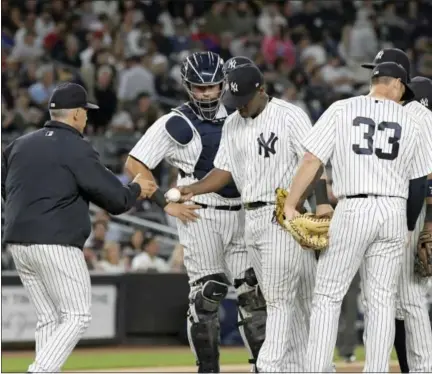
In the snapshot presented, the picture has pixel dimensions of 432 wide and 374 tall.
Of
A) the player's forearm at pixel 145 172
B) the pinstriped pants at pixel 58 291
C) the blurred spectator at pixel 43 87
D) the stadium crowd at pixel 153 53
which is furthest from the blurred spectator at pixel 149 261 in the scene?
the pinstriped pants at pixel 58 291

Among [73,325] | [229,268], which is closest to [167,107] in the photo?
[229,268]

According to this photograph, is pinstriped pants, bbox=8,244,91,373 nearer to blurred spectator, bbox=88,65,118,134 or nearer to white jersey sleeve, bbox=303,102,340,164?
white jersey sleeve, bbox=303,102,340,164

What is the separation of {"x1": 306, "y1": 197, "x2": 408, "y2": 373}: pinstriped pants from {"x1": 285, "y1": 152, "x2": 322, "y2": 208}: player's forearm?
26 cm

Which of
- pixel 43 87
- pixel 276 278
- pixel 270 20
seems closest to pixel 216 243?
pixel 276 278

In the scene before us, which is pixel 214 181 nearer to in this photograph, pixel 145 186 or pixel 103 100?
pixel 145 186

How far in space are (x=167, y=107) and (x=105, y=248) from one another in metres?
4.47

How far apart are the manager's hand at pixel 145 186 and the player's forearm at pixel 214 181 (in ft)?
1.13

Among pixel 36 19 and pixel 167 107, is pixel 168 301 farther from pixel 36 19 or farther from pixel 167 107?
pixel 36 19

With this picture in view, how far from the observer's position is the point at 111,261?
569 inches

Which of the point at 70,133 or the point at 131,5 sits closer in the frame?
the point at 70,133

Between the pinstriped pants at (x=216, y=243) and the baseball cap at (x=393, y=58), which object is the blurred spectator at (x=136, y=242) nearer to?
the pinstriped pants at (x=216, y=243)

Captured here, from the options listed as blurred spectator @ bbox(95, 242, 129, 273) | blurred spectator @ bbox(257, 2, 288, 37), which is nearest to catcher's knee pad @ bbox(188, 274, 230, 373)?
blurred spectator @ bbox(95, 242, 129, 273)

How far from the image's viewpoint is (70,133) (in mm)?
8156

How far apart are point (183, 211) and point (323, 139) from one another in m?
1.70
